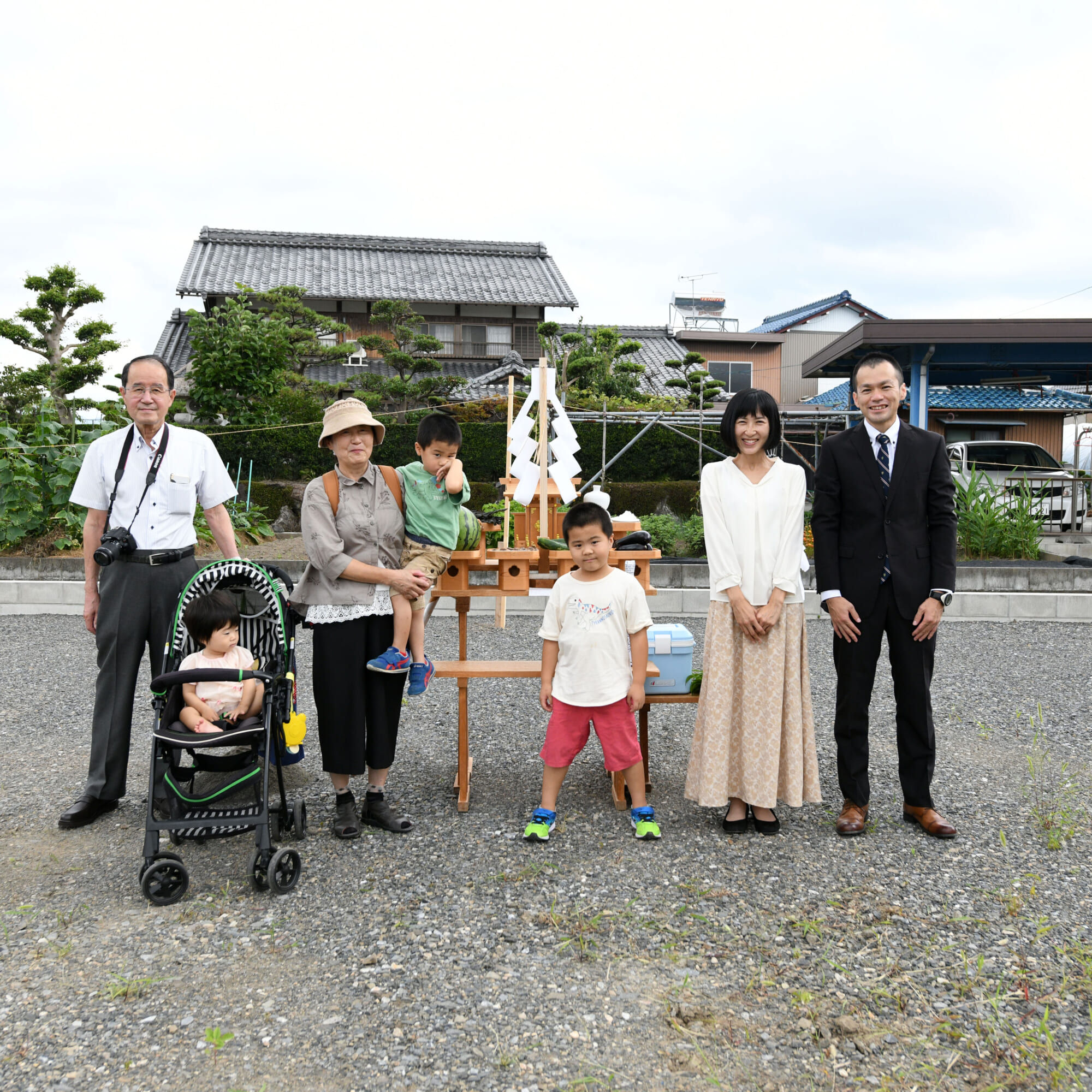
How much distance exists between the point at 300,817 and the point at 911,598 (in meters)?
2.32

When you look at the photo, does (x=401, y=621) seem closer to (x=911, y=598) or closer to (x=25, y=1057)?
(x=25, y=1057)

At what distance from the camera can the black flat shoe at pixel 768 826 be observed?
124 inches

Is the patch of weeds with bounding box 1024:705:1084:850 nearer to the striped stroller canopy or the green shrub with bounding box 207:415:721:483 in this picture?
the striped stroller canopy

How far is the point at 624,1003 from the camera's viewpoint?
7.00 ft

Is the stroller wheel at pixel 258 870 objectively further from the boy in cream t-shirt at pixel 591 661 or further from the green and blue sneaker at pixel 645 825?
the green and blue sneaker at pixel 645 825

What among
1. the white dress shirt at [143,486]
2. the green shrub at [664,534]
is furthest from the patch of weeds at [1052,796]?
the green shrub at [664,534]

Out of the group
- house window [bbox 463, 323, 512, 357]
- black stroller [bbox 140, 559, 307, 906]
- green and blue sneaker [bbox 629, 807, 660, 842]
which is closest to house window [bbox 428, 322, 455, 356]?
house window [bbox 463, 323, 512, 357]

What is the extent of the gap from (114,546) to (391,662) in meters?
1.13

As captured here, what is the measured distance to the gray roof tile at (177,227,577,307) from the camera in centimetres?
2055

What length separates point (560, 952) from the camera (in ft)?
A: 7.77

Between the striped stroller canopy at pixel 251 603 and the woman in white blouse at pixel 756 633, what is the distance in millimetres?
1564

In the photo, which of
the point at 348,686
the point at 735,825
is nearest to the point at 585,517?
the point at 348,686

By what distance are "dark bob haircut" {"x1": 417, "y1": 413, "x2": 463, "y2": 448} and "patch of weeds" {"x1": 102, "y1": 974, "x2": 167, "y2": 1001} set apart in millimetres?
1849

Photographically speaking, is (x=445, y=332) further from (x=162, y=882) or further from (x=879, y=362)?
(x=162, y=882)
